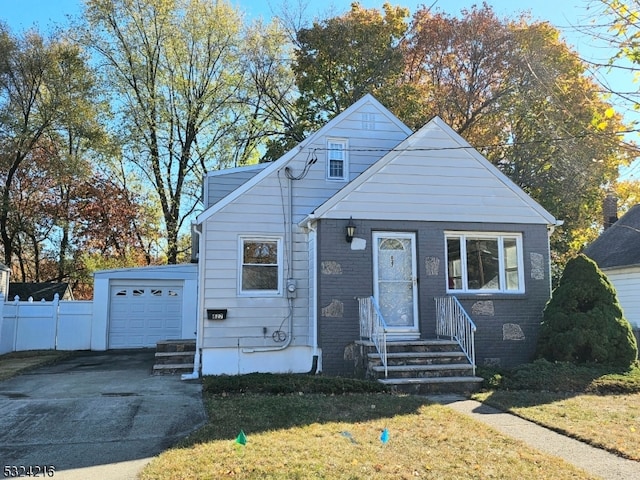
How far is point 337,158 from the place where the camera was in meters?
11.5

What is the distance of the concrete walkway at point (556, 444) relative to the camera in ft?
14.8

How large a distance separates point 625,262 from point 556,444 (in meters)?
14.5

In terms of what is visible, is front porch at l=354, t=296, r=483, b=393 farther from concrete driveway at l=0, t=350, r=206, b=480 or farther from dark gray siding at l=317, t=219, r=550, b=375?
concrete driveway at l=0, t=350, r=206, b=480

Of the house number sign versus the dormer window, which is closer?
the house number sign

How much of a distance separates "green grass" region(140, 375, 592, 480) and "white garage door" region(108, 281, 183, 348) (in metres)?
9.30

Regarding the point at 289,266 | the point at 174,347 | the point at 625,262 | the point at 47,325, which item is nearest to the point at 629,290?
the point at 625,262

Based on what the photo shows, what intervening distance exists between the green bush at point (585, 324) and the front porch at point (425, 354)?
1.70 meters

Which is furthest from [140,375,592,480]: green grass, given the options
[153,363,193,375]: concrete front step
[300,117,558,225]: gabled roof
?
[300,117,558,225]: gabled roof

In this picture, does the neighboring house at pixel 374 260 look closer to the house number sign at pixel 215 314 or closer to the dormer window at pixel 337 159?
the house number sign at pixel 215 314

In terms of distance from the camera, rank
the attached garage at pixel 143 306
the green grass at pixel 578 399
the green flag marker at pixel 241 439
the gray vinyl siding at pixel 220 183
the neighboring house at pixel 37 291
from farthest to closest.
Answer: the neighboring house at pixel 37 291, the attached garage at pixel 143 306, the gray vinyl siding at pixel 220 183, the green grass at pixel 578 399, the green flag marker at pixel 241 439

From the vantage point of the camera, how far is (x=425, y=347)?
29.7 feet

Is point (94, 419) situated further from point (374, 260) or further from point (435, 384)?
point (374, 260)

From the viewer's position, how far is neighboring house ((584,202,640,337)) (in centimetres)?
1681

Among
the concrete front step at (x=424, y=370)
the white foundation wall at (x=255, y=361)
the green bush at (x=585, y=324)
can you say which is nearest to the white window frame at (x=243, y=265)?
the white foundation wall at (x=255, y=361)
